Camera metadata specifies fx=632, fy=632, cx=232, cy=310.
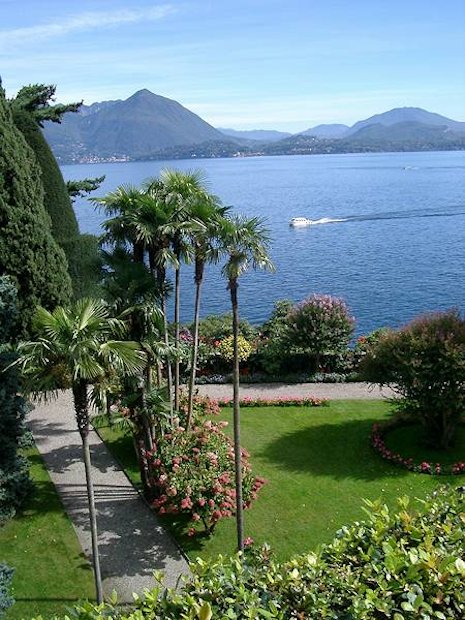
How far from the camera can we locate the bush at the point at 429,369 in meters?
17.4

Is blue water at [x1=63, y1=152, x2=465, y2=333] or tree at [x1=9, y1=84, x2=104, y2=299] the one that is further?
blue water at [x1=63, y1=152, x2=465, y2=333]

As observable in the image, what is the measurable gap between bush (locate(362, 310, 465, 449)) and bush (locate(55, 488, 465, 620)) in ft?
33.8

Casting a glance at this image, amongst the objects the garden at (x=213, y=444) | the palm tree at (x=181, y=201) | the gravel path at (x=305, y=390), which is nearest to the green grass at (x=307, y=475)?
the garden at (x=213, y=444)

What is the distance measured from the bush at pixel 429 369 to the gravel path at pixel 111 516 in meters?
7.92

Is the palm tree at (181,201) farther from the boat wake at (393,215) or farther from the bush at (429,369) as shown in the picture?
the boat wake at (393,215)

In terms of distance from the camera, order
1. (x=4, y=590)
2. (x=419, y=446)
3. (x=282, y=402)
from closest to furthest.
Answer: (x=4, y=590) < (x=419, y=446) < (x=282, y=402)

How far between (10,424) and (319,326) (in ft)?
41.4

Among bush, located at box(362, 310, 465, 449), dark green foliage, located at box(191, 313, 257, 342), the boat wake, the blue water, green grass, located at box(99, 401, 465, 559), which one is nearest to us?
green grass, located at box(99, 401, 465, 559)

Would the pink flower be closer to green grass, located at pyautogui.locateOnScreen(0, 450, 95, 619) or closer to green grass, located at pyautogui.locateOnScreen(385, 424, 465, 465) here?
green grass, located at pyautogui.locateOnScreen(0, 450, 95, 619)

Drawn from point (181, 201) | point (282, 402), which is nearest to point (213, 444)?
point (181, 201)

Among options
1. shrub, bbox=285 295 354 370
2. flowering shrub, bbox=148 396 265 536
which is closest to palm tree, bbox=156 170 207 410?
flowering shrub, bbox=148 396 265 536

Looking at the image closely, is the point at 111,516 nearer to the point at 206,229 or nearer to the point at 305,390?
the point at 206,229

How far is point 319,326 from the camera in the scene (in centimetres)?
2419

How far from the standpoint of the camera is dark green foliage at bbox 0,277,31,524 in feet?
48.1
